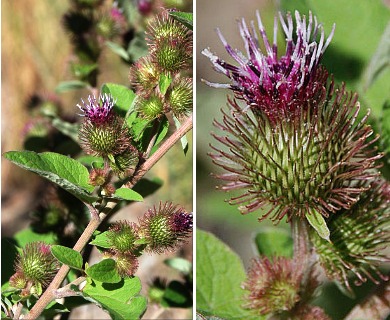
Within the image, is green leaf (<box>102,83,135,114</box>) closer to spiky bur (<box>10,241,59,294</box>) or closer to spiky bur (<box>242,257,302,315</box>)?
spiky bur (<box>10,241,59,294</box>)

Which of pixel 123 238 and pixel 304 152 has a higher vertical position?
pixel 304 152

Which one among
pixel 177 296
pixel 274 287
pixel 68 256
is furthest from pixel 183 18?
pixel 177 296

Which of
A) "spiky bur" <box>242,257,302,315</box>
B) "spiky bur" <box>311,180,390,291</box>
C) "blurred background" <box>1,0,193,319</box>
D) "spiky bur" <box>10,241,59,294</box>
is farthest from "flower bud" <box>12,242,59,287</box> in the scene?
"blurred background" <box>1,0,193,319</box>

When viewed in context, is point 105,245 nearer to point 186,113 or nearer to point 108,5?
point 186,113

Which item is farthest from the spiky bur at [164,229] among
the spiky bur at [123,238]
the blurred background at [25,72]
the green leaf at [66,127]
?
the blurred background at [25,72]

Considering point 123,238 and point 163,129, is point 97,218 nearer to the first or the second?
point 123,238

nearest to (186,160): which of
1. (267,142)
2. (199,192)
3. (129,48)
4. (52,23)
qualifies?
(199,192)

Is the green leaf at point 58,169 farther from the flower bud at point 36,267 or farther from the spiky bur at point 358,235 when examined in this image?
the spiky bur at point 358,235
